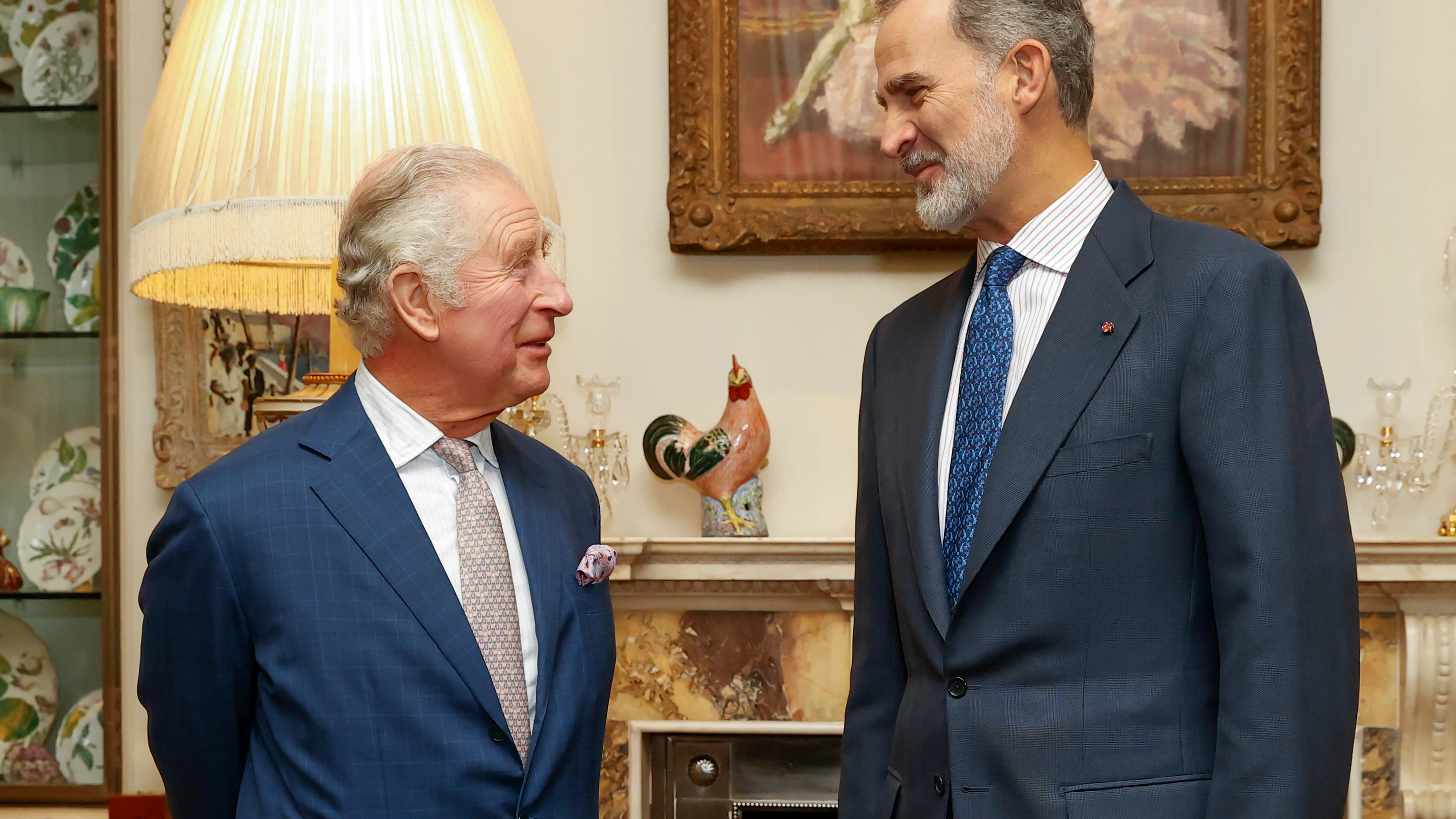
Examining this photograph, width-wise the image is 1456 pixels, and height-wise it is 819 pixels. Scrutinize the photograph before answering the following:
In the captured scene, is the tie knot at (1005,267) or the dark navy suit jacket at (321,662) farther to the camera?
the tie knot at (1005,267)

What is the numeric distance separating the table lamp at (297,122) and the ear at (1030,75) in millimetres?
802

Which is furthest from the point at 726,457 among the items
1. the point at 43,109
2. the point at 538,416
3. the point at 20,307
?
the point at 43,109

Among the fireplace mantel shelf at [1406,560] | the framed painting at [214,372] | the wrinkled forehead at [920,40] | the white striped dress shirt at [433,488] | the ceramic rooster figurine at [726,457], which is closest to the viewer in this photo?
the white striped dress shirt at [433,488]

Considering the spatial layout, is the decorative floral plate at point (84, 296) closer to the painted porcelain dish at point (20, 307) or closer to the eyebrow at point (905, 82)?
the painted porcelain dish at point (20, 307)

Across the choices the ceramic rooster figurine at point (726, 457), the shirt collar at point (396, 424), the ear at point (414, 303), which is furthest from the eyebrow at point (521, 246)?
the ceramic rooster figurine at point (726, 457)

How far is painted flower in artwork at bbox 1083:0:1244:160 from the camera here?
119 inches

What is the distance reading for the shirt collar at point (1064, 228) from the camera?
158cm

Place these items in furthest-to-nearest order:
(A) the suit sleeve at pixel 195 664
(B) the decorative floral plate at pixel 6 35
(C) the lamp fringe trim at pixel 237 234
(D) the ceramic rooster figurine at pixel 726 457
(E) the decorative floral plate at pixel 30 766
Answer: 1. (B) the decorative floral plate at pixel 6 35
2. (E) the decorative floral plate at pixel 30 766
3. (D) the ceramic rooster figurine at pixel 726 457
4. (C) the lamp fringe trim at pixel 237 234
5. (A) the suit sleeve at pixel 195 664

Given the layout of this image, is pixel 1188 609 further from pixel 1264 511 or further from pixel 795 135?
pixel 795 135

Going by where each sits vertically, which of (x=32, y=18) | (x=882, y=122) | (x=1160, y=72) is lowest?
(x=882, y=122)

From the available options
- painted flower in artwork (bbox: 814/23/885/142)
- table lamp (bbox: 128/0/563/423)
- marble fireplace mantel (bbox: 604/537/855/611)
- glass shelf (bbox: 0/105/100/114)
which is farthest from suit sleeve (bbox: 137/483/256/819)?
glass shelf (bbox: 0/105/100/114)

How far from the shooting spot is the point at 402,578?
144cm

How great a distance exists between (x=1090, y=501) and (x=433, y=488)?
77cm

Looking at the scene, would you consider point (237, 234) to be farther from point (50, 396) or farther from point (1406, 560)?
point (1406, 560)
